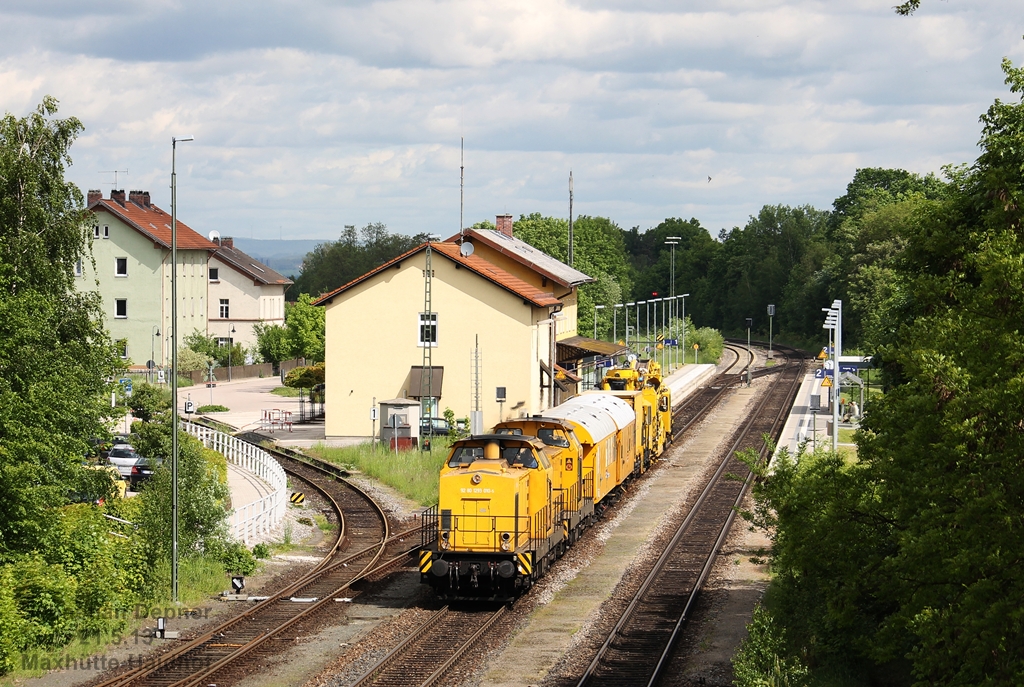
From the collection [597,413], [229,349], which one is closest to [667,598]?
[597,413]

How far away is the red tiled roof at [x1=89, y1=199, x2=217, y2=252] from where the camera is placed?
9011 cm

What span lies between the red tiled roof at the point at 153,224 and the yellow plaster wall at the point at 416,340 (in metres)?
40.5

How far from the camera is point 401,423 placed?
48.5m

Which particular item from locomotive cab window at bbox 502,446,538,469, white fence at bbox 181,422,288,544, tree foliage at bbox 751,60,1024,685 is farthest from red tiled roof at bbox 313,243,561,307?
tree foliage at bbox 751,60,1024,685

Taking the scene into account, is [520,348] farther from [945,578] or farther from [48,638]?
[945,578]

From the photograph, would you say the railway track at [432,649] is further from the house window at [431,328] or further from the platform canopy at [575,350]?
the platform canopy at [575,350]

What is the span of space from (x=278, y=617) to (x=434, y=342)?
3177 cm

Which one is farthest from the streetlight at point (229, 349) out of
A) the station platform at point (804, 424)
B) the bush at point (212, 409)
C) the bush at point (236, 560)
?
the bush at point (236, 560)

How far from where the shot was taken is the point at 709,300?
16100 cm

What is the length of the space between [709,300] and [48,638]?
144889 mm

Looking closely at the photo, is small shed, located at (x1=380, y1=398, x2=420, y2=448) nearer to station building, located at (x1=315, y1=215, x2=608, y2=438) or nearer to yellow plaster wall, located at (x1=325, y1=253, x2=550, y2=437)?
station building, located at (x1=315, y1=215, x2=608, y2=438)

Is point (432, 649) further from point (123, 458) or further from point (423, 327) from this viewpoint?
point (423, 327)

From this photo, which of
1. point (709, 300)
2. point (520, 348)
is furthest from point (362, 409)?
point (709, 300)

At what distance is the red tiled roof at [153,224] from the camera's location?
296 feet
